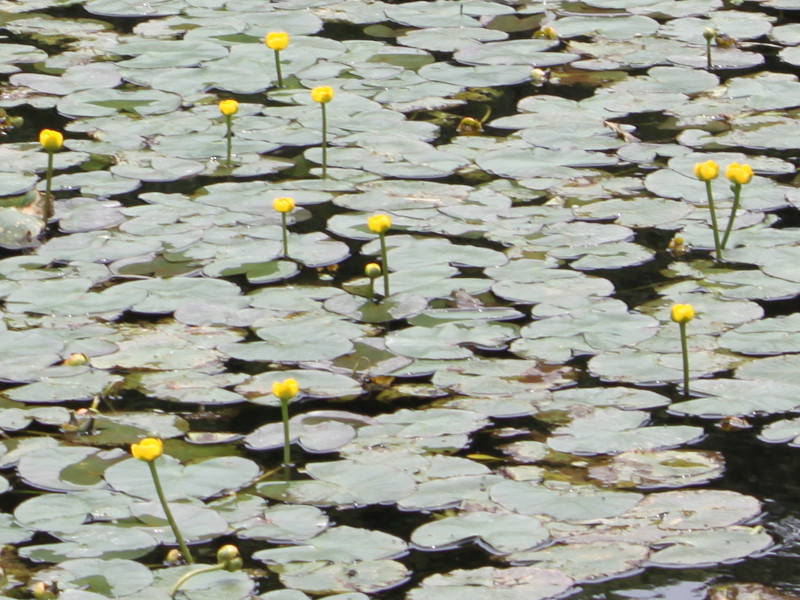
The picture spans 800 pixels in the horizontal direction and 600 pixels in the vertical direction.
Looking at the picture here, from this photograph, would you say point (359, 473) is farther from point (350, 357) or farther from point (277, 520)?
point (350, 357)

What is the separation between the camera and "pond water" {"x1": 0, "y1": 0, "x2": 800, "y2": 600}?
2.10 m

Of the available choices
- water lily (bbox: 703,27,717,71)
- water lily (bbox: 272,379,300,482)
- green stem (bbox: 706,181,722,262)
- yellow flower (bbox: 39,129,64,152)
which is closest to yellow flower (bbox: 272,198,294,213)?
yellow flower (bbox: 39,129,64,152)

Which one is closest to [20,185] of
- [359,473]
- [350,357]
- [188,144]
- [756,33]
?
[188,144]

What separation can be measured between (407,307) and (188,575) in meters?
0.99

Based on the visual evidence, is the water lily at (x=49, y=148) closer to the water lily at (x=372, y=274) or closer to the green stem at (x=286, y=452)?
the water lily at (x=372, y=274)

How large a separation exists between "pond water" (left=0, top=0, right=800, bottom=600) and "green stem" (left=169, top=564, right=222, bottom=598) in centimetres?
2

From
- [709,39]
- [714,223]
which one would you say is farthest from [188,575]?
[709,39]

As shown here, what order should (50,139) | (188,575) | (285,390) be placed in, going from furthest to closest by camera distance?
(50,139) < (285,390) < (188,575)

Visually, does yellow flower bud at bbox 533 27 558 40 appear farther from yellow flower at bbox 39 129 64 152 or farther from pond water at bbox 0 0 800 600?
yellow flower at bbox 39 129 64 152

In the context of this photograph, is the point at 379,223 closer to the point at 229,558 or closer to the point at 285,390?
the point at 285,390

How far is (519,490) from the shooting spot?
2.21 meters

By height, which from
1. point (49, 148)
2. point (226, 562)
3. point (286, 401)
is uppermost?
point (49, 148)

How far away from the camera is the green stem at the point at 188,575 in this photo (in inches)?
77.4

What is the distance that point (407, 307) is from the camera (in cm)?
283
